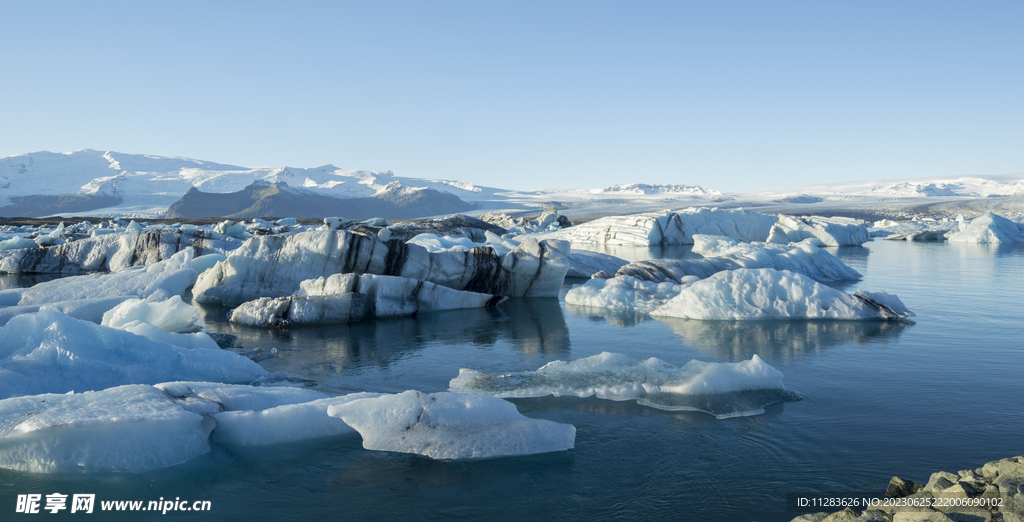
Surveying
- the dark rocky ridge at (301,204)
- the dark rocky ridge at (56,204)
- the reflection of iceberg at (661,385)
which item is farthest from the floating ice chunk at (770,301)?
the dark rocky ridge at (56,204)

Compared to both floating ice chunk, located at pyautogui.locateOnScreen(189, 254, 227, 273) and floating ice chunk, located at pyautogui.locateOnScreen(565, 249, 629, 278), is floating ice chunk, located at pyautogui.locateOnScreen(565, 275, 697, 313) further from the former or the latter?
floating ice chunk, located at pyautogui.locateOnScreen(189, 254, 227, 273)

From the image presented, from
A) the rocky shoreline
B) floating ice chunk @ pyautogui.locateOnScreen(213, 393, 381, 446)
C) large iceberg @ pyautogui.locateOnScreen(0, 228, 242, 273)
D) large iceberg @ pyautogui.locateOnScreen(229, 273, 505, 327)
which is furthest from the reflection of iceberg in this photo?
large iceberg @ pyautogui.locateOnScreen(0, 228, 242, 273)

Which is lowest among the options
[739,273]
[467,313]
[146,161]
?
[467,313]

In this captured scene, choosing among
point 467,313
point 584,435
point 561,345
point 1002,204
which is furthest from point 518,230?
point 1002,204

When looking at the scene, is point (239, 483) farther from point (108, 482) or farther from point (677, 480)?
point (677, 480)

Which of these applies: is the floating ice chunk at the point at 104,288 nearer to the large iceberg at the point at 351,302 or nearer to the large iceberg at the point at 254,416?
the large iceberg at the point at 351,302

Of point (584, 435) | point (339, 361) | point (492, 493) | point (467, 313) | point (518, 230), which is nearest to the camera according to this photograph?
point (492, 493)
